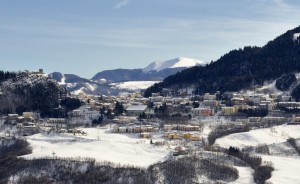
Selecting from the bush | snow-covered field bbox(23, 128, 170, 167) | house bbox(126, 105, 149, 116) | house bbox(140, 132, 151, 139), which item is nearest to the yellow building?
house bbox(140, 132, 151, 139)

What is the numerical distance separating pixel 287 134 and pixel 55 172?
54798mm

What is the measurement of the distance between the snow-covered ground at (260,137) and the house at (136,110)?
42850 millimetres

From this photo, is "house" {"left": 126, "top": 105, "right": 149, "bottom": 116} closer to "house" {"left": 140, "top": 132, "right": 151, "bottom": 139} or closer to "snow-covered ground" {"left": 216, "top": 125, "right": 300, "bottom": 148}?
"house" {"left": 140, "top": 132, "right": 151, "bottom": 139}

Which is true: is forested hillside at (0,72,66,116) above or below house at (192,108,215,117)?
above

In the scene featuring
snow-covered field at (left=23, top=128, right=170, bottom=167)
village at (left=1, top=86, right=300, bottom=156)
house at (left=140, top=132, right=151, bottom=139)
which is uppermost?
village at (left=1, top=86, right=300, bottom=156)

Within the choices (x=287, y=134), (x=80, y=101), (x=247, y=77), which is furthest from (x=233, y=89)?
(x=287, y=134)

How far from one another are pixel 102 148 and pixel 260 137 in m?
34.5

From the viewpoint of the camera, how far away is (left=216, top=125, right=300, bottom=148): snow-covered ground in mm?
127250

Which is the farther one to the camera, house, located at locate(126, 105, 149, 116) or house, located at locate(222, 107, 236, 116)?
house, located at locate(126, 105, 149, 116)

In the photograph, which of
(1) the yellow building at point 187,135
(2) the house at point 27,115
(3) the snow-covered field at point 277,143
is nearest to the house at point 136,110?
(2) the house at point 27,115

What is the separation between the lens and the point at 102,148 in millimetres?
117688

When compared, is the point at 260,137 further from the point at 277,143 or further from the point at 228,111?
the point at 228,111

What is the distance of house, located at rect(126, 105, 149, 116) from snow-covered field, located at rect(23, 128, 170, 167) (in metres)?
35.4

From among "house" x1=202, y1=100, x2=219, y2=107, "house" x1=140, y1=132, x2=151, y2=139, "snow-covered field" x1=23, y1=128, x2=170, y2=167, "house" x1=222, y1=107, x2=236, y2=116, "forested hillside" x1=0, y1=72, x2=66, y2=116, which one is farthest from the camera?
"house" x1=202, y1=100, x2=219, y2=107
